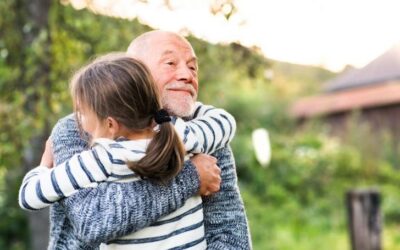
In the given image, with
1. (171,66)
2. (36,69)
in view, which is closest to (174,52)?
(171,66)

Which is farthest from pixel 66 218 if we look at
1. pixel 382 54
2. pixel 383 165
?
pixel 382 54

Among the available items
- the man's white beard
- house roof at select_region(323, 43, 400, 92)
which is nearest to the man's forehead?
the man's white beard

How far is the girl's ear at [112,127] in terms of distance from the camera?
6.44ft

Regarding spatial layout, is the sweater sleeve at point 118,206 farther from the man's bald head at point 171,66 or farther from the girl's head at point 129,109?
the man's bald head at point 171,66

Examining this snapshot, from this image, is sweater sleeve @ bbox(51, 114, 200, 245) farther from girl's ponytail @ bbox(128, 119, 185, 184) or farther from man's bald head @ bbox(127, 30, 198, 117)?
man's bald head @ bbox(127, 30, 198, 117)

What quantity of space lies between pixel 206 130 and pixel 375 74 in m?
18.5

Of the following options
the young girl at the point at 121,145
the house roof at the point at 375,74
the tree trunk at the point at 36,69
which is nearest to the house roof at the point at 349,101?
the house roof at the point at 375,74

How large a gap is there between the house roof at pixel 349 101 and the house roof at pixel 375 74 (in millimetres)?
274

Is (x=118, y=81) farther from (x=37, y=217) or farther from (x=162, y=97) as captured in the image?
(x=37, y=217)

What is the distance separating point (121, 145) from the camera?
1.94 meters

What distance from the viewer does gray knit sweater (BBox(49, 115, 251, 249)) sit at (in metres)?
1.94

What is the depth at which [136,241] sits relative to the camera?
2.00 m

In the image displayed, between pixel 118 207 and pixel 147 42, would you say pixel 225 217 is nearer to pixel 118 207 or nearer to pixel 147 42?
pixel 118 207

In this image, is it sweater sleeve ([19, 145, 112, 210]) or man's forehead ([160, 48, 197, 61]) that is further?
man's forehead ([160, 48, 197, 61])
